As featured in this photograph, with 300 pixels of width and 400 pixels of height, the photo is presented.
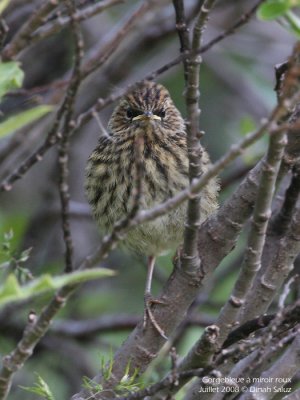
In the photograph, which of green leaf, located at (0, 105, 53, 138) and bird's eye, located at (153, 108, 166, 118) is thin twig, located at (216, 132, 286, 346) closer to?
green leaf, located at (0, 105, 53, 138)

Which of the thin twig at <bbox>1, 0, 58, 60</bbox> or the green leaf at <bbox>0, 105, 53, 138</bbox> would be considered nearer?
the green leaf at <bbox>0, 105, 53, 138</bbox>

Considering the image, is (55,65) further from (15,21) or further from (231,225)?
(231,225)

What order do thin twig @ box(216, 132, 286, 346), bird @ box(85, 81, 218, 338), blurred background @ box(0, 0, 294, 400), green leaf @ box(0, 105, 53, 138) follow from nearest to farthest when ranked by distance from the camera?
green leaf @ box(0, 105, 53, 138) → thin twig @ box(216, 132, 286, 346) → bird @ box(85, 81, 218, 338) → blurred background @ box(0, 0, 294, 400)

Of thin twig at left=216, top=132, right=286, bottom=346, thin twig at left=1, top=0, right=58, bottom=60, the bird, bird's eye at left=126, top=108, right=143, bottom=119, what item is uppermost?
bird's eye at left=126, top=108, right=143, bottom=119

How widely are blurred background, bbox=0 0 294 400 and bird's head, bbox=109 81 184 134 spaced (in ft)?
0.70

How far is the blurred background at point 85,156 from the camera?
19.4 ft

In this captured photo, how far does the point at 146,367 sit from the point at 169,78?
4394 mm

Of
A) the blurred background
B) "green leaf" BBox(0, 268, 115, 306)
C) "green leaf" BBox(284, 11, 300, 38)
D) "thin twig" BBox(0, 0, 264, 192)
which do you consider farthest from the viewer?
the blurred background

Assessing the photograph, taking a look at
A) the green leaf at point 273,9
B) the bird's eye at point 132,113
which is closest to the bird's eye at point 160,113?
the bird's eye at point 132,113

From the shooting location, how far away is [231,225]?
138 inches

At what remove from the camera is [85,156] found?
7828 millimetres

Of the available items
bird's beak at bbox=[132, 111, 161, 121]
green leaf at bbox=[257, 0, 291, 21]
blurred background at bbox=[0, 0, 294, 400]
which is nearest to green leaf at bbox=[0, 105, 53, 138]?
green leaf at bbox=[257, 0, 291, 21]

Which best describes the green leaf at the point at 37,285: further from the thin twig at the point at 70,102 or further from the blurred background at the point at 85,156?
the blurred background at the point at 85,156

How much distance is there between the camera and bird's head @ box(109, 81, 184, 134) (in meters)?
5.24
